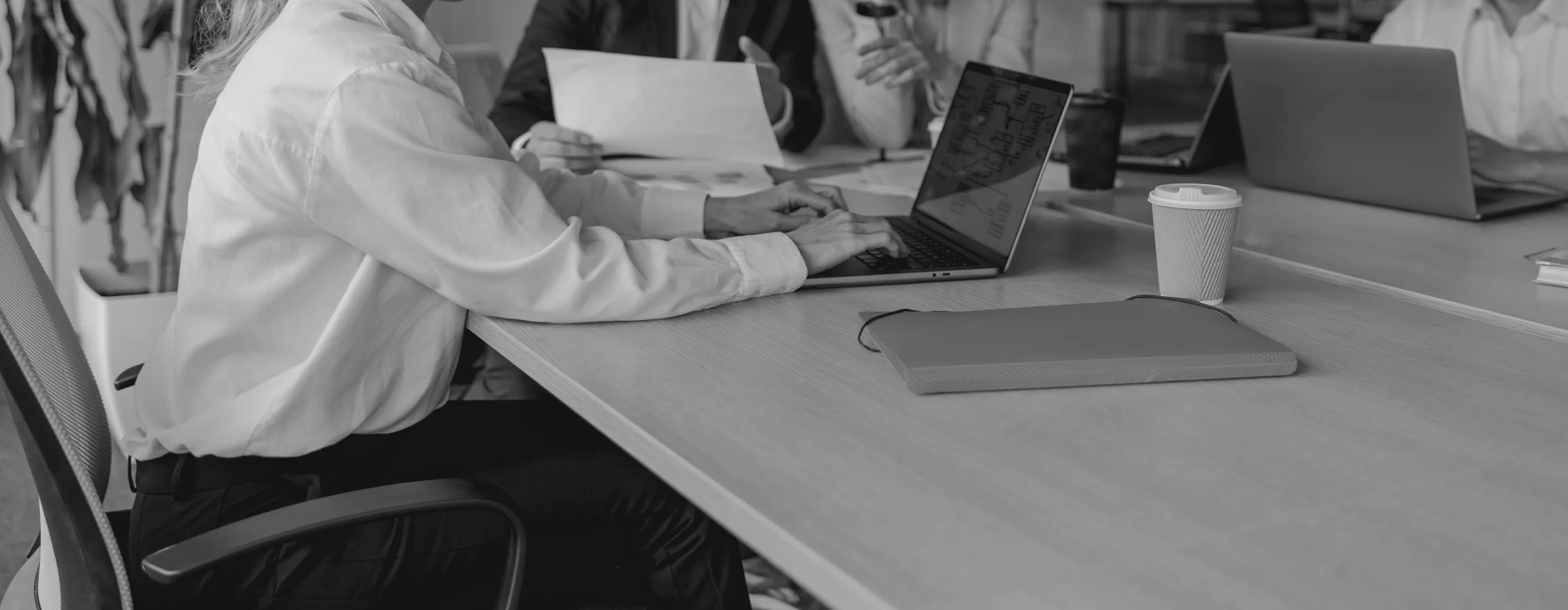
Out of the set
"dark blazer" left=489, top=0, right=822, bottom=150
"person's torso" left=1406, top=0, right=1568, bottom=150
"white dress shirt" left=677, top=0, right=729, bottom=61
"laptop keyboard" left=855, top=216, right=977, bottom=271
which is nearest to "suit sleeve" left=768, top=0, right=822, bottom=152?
"dark blazer" left=489, top=0, right=822, bottom=150

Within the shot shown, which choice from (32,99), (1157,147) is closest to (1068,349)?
(1157,147)

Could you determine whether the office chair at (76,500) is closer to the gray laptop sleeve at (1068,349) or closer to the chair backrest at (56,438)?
the chair backrest at (56,438)

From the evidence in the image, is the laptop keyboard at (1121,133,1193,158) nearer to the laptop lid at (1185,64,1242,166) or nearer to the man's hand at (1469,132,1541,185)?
the laptop lid at (1185,64,1242,166)

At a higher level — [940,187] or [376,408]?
[940,187]

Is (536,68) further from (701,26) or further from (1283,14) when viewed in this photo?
(1283,14)

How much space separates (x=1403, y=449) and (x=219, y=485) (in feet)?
3.28

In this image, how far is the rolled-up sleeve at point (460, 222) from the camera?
41.5 inches

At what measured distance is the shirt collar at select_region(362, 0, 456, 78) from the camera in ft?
3.95

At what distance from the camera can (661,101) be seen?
1.94 metres

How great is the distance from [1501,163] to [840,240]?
3.78ft

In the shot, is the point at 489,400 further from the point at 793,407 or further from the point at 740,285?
the point at 793,407

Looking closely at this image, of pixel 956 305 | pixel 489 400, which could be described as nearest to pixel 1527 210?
pixel 956 305

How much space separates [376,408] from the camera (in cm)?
118

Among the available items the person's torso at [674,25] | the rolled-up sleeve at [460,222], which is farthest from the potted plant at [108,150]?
the rolled-up sleeve at [460,222]
